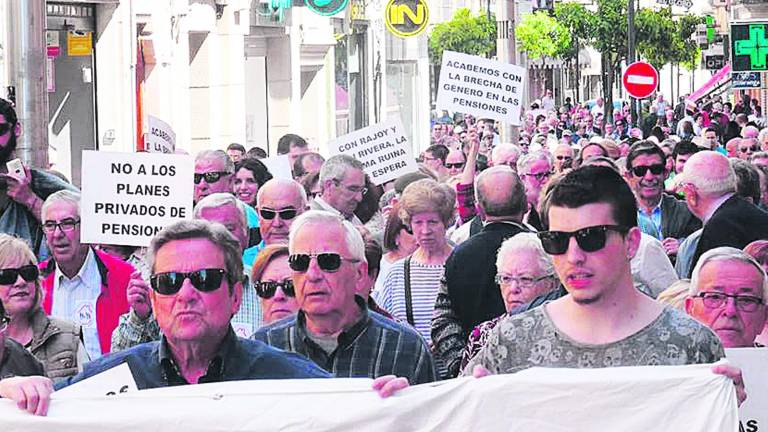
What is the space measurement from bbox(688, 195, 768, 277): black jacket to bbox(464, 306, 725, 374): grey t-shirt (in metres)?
4.50

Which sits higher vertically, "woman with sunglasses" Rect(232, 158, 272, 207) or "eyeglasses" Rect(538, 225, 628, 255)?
"woman with sunglasses" Rect(232, 158, 272, 207)

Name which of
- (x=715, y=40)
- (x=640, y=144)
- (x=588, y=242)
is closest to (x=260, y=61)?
(x=640, y=144)

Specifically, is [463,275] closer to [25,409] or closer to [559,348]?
[559,348]

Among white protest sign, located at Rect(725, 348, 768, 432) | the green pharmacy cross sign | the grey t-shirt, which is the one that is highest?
the green pharmacy cross sign

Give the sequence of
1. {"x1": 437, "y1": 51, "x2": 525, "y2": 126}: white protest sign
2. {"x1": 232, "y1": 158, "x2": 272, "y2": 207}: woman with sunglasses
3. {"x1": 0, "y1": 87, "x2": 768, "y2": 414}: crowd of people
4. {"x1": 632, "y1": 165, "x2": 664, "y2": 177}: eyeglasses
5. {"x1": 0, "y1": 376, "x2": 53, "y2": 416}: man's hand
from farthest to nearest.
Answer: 1. {"x1": 437, "y1": 51, "x2": 525, "y2": 126}: white protest sign
2. {"x1": 232, "y1": 158, "x2": 272, "y2": 207}: woman with sunglasses
3. {"x1": 632, "y1": 165, "x2": 664, "y2": 177}: eyeglasses
4. {"x1": 0, "y1": 87, "x2": 768, "y2": 414}: crowd of people
5. {"x1": 0, "y1": 376, "x2": 53, "y2": 416}: man's hand

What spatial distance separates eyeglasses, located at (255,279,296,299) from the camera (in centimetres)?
774

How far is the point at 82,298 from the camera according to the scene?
29.2 feet

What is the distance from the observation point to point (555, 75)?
10219 centimetres

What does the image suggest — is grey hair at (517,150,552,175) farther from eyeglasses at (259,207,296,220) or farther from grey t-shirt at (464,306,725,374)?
grey t-shirt at (464,306,725,374)

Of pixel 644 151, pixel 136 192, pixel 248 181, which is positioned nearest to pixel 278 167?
Result: pixel 248 181

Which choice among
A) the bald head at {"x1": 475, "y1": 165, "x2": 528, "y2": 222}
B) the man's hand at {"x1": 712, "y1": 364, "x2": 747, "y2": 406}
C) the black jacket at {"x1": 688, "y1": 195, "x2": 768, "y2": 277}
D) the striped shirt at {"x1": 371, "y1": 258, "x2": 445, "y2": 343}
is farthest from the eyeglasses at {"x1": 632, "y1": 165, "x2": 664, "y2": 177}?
the man's hand at {"x1": 712, "y1": 364, "x2": 747, "y2": 406}

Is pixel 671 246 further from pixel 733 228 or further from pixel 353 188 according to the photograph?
pixel 353 188

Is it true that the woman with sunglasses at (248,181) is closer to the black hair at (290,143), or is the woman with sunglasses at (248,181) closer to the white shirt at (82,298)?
the white shirt at (82,298)

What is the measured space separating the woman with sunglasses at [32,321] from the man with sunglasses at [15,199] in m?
2.18
